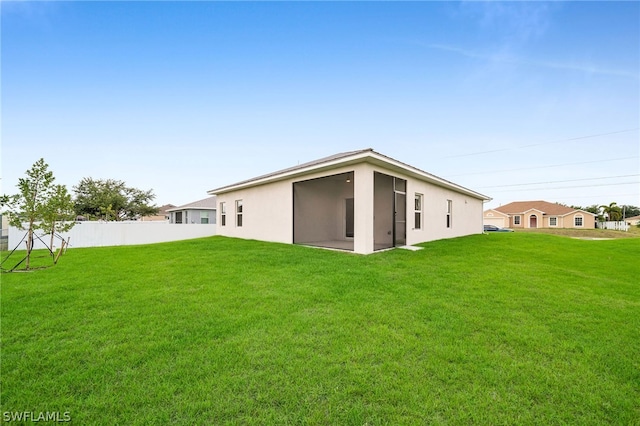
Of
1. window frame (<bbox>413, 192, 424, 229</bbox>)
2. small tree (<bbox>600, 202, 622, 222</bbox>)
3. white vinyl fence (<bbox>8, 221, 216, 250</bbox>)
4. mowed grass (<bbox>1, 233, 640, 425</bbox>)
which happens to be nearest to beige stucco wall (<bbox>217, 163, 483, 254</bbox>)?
window frame (<bbox>413, 192, 424, 229</bbox>)

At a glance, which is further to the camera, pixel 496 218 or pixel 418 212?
pixel 496 218

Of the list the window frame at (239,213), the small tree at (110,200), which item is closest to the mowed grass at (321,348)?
the window frame at (239,213)

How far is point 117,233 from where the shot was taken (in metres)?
15.2

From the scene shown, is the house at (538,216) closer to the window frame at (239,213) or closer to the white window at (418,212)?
the white window at (418,212)

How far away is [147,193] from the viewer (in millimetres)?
31516

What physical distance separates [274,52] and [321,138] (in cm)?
623

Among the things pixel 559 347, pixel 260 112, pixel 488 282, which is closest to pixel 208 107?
pixel 260 112

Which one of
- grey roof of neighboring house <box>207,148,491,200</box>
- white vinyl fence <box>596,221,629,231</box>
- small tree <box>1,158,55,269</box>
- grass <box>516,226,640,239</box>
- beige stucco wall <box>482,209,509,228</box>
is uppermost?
grey roof of neighboring house <box>207,148,491,200</box>

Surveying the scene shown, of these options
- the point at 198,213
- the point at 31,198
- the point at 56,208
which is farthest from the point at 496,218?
the point at 31,198

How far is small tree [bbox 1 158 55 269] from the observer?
6.35 meters

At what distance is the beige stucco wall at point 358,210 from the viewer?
8016mm

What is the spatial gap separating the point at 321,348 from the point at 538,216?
150 ft

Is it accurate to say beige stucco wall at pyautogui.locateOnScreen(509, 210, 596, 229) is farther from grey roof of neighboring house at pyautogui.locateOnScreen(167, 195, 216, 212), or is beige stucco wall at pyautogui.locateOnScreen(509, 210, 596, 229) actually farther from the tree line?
the tree line

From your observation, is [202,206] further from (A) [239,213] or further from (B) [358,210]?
(B) [358,210]
